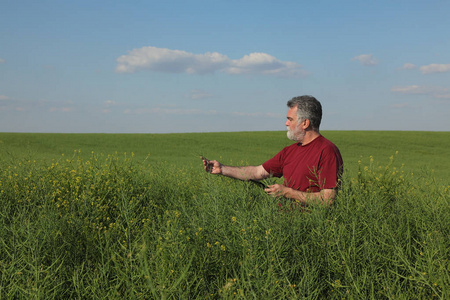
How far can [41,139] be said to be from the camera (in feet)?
104

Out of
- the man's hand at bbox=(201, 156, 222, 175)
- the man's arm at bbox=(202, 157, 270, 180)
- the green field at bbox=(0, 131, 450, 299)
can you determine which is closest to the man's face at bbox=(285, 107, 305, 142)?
the man's arm at bbox=(202, 157, 270, 180)

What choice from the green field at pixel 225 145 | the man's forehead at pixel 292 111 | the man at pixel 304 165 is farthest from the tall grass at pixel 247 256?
the green field at pixel 225 145

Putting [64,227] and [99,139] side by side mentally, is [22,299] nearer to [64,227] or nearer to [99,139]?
[64,227]

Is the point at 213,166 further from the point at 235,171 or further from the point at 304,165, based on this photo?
the point at 304,165

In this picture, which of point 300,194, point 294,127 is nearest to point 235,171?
point 294,127

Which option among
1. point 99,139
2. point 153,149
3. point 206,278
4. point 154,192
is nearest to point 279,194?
point 206,278

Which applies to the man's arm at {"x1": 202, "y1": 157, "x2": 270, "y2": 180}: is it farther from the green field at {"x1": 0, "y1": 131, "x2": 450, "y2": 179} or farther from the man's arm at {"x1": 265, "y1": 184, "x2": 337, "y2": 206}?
the green field at {"x1": 0, "y1": 131, "x2": 450, "y2": 179}

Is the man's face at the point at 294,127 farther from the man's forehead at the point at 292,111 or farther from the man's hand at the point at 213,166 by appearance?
the man's hand at the point at 213,166

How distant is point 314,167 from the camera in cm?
390

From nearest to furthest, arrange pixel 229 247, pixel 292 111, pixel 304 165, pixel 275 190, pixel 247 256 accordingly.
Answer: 1. pixel 247 256
2. pixel 229 247
3. pixel 275 190
4. pixel 304 165
5. pixel 292 111

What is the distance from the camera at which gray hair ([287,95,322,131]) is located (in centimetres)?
435

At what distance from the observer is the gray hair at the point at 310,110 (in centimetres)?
435

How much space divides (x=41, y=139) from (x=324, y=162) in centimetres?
3286

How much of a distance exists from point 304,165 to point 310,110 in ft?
2.34
